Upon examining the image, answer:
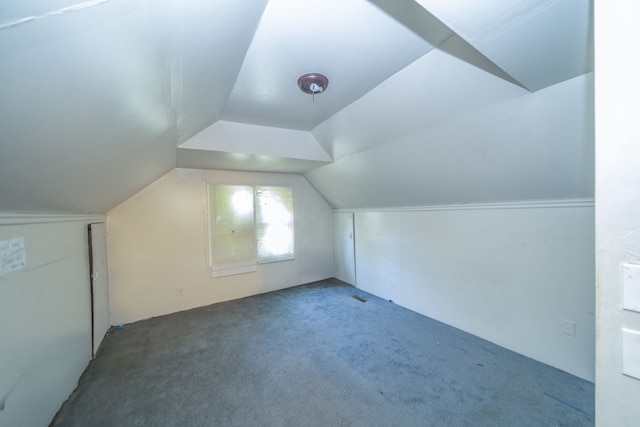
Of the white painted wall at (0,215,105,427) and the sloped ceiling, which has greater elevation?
the sloped ceiling

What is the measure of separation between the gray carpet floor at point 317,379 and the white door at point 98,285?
16 centimetres

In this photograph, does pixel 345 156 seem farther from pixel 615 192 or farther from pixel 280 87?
pixel 615 192

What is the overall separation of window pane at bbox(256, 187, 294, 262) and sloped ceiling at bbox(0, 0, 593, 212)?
53.9 inches

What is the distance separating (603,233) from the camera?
0.68 meters

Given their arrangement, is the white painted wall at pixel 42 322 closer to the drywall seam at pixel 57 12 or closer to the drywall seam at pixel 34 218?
the drywall seam at pixel 34 218

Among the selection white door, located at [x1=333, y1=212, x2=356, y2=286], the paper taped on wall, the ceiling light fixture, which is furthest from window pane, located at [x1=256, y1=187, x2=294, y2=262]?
the paper taped on wall

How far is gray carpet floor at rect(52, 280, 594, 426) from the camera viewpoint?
1.62m

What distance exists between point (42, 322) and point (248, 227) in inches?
97.9

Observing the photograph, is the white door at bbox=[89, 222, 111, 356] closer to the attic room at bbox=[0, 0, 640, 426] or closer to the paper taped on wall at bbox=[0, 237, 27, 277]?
the attic room at bbox=[0, 0, 640, 426]

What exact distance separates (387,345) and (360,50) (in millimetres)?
2542

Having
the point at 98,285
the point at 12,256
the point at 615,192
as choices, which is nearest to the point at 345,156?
the point at 615,192

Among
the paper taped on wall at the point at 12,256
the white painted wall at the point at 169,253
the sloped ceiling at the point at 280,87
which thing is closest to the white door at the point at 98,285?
the white painted wall at the point at 169,253

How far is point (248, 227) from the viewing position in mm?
3887

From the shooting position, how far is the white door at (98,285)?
7.70ft
